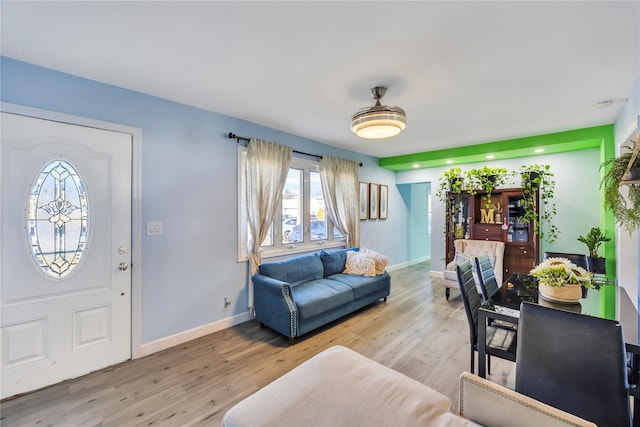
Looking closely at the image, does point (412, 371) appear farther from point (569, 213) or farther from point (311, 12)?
point (569, 213)

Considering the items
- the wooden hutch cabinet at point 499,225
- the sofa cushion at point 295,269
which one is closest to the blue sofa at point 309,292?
the sofa cushion at point 295,269

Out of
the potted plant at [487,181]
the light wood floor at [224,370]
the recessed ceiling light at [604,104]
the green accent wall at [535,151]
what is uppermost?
the recessed ceiling light at [604,104]

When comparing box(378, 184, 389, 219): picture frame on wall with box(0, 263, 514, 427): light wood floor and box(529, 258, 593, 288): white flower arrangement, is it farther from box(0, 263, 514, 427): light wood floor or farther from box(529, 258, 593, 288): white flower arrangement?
box(529, 258, 593, 288): white flower arrangement

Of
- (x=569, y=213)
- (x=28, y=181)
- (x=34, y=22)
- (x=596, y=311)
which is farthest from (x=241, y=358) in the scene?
(x=569, y=213)

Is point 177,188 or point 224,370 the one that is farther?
point 177,188

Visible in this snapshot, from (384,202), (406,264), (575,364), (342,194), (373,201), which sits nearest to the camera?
(575,364)

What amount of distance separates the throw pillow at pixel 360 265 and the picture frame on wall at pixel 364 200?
137 centimetres

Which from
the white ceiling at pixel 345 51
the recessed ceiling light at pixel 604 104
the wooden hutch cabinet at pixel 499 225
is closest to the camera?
the white ceiling at pixel 345 51

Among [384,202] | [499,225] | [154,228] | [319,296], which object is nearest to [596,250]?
[499,225]

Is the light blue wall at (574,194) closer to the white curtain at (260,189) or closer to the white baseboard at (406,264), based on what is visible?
the white baseboard at (406,264)

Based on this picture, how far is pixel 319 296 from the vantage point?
3.10 metres

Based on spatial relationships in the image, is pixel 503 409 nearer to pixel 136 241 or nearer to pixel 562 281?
pixel 562 281

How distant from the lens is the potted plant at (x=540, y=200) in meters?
4.23

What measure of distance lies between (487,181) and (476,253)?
3.98 feet
